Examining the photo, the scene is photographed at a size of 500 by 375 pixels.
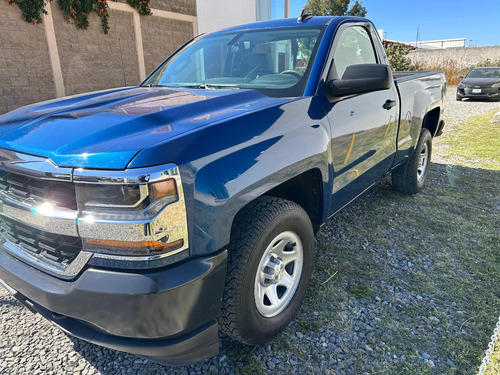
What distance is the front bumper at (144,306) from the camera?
1.45 m

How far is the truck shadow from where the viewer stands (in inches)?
81.4

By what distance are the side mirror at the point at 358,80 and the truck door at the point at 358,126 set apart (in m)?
0.09

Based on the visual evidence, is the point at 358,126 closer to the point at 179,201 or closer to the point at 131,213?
the point at 179,201

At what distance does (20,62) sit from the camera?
777 cm

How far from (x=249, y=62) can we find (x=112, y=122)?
56.6 inches

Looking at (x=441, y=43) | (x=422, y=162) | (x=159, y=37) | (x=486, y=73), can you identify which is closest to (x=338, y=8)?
(x=486, y=73)

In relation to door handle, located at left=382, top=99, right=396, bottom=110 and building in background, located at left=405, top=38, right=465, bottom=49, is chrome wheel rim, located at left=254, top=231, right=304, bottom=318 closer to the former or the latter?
door handle, located at left=382, top=99, right=396, bottom=110

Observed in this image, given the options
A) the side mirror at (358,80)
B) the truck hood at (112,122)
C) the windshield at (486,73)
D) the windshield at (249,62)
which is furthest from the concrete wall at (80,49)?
the windshield at (486,73)

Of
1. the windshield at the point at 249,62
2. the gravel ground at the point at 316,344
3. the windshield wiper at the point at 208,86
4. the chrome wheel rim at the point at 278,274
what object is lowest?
the gravel ground at the point at 316,344

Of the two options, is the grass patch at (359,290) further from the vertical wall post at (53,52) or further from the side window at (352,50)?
the vertical wall post at (53,52)

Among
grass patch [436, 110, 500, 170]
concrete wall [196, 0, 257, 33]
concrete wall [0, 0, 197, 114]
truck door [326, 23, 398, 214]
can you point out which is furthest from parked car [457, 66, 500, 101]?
truck door [326, 23, 398, 214]

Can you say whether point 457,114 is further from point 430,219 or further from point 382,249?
point 382,249

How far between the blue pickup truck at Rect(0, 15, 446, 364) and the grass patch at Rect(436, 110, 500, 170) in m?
4.67

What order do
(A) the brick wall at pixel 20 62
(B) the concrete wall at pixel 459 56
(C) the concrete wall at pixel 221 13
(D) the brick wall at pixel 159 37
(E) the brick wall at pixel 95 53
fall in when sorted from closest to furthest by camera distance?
(A) the brick wall at pixel 20 62 < (E) the brick wall at pixel 95 53 < (D) the brick wall at pixel 159 37 < (C) the concrete wall at pixel 221 13 < (B) the concrete wall at pixel 459 56
